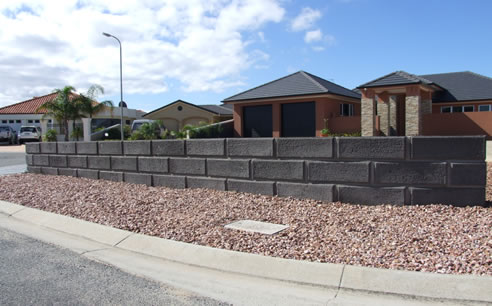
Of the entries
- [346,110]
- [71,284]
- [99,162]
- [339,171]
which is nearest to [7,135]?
[346,110]

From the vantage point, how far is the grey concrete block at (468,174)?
631 centimetres

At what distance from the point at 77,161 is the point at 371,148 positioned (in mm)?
8936

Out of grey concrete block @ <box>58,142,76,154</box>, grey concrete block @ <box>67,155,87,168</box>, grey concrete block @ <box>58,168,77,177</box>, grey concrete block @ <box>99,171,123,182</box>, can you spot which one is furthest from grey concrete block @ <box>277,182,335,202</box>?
grey concrete block @ <box>58,142,76,154</box>

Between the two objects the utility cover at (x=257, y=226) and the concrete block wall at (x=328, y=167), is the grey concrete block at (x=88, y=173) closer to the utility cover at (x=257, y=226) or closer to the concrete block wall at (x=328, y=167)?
the concrete block wall at (x=328, y=167)

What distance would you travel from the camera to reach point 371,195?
6930mm

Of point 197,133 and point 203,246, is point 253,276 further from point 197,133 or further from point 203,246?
point 197,133

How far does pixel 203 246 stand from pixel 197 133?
20.9 m

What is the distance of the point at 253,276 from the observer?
483 centimetres

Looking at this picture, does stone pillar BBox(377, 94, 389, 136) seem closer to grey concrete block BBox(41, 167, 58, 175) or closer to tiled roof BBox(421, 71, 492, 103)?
tiled roof BBox(421, 71, 492, 103)

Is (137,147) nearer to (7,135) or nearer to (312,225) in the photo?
(312,225)

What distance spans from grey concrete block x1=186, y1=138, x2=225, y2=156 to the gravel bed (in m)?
0.84

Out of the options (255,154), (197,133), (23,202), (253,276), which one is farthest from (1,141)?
(253,276)

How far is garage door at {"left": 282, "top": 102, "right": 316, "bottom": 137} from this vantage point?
25453 millimetres

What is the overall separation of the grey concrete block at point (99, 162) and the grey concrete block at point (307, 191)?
18.5 ft
